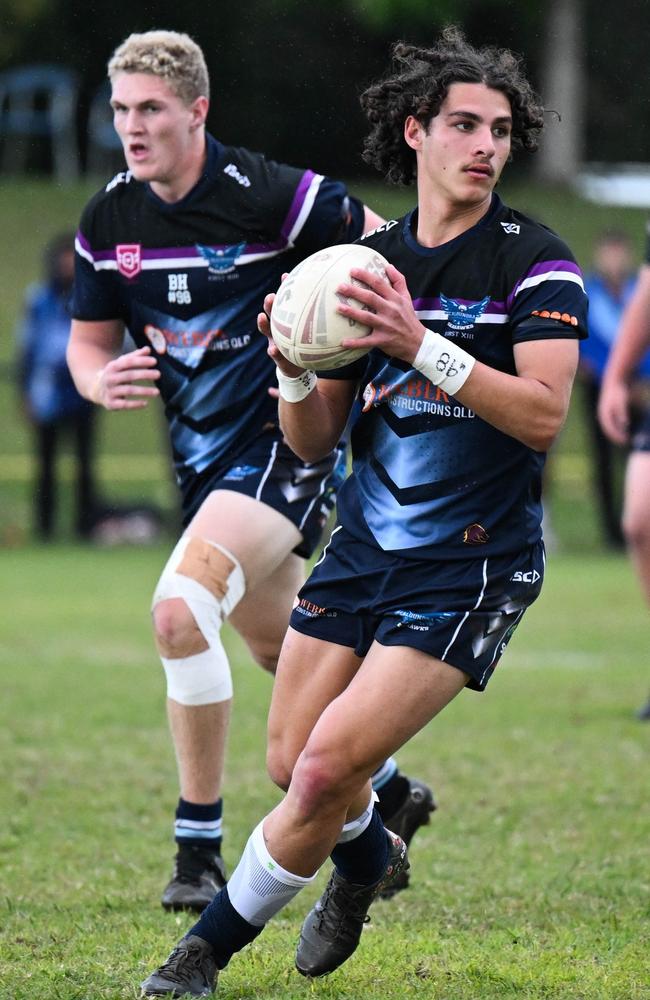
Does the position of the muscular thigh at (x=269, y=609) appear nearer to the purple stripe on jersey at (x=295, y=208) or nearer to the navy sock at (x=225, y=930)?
the purple stripe on jersey at (x=295, y=208)

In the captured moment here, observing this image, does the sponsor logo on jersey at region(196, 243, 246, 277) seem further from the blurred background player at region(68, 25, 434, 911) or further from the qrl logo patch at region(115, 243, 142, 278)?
the qrl logo patch at region(115, 243, 142, 278)

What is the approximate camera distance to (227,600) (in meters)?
5.21

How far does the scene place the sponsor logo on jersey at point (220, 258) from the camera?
18.0 feet

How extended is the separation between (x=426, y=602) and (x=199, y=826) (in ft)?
5.02

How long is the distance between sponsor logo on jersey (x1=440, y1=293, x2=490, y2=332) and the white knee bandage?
1.42 metres

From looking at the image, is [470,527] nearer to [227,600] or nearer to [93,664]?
[227,600]

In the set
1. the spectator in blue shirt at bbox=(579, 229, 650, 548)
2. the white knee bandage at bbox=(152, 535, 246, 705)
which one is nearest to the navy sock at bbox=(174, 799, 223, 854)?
the white knee bandage at bbox=(152, 535, 246, 705)

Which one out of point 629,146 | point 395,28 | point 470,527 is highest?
point 470,527

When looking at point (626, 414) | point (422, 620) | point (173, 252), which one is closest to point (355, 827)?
point (422, 620)

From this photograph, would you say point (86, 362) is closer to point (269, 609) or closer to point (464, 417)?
point (269, 609)

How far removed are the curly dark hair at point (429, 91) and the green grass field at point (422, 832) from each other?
2.21 metres

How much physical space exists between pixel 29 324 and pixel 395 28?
1914cm

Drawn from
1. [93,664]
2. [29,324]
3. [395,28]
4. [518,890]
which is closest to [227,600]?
[518,890]

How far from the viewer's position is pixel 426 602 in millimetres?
4059
